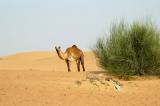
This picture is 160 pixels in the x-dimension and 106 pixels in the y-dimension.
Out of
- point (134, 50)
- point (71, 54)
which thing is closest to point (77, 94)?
point (134, 50)

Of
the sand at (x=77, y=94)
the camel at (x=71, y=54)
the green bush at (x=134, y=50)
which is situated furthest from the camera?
the camel at (x=71, y=54)

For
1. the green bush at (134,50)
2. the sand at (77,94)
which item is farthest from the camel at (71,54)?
the sand at (77,94)

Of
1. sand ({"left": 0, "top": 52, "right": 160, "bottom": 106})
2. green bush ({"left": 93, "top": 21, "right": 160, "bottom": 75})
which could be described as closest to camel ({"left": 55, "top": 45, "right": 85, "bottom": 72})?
green bush ({"left": 93, "top": 21, "right": 160, "bottom": 75})

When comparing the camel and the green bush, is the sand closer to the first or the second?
the green bush

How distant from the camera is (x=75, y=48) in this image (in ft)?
A: 85.9

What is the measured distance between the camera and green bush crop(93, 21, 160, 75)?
65.3 feet

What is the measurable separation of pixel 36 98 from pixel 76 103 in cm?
115

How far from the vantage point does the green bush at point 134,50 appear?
19906 millimetres

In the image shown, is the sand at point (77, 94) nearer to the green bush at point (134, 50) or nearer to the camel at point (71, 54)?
the green bush at point (134, 50)

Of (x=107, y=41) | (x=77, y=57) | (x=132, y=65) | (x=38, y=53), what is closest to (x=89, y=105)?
(x=132, y=65)

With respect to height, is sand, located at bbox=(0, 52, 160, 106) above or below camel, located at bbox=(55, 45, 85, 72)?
below

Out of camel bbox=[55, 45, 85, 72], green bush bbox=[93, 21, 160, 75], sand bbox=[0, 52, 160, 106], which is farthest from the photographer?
camel bbox=[55, 45, 85, 72]

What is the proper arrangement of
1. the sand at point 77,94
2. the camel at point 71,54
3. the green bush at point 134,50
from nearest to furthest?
the sand at point 77,94, the green bush at point 134,50, the camel at point 71,54

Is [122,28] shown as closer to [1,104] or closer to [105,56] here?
[105,56]
